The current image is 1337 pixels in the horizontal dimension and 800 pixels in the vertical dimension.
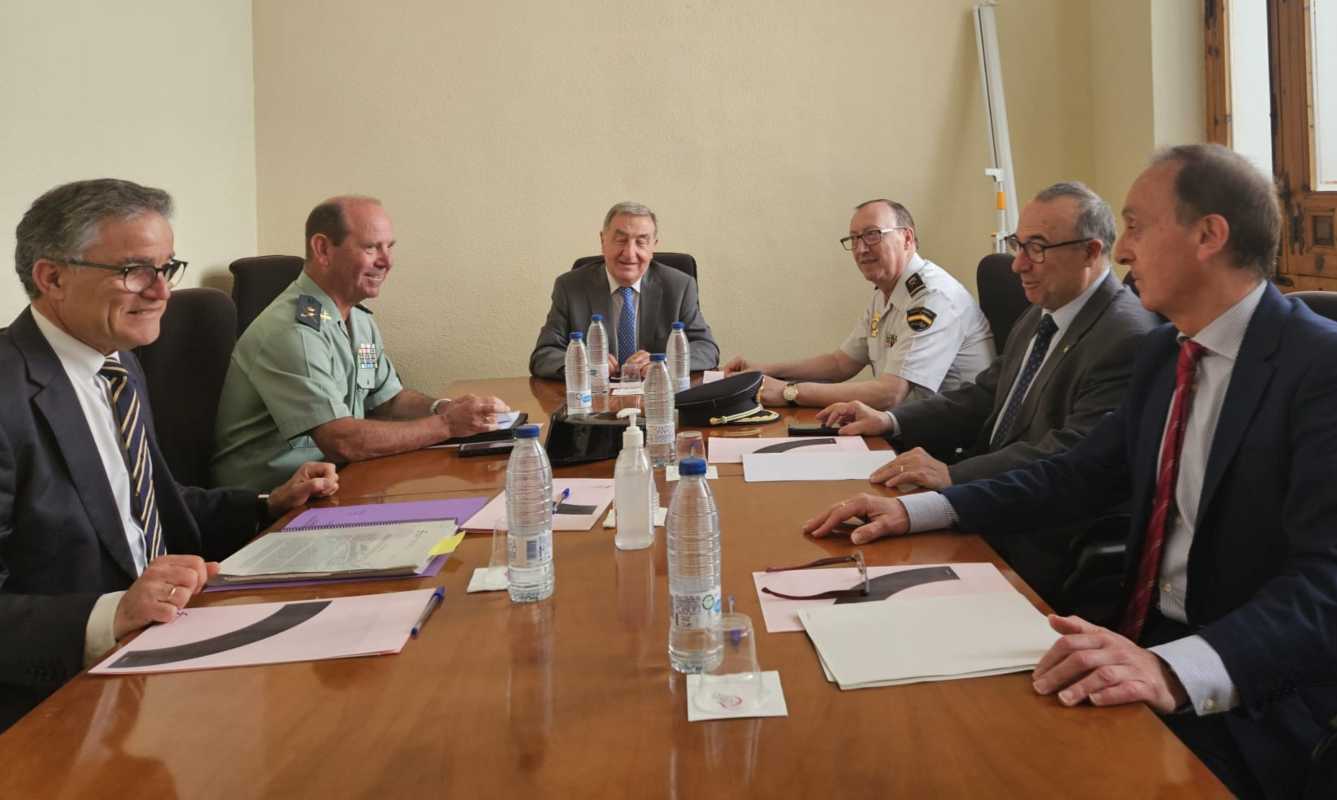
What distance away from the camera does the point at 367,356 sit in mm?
3088

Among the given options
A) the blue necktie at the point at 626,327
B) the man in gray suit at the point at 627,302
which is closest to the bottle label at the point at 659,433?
the man in gray suit at the point at 627,302

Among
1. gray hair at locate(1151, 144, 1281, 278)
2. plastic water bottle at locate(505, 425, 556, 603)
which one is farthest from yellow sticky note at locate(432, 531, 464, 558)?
gray hair at locate(1151, 144, 1281, 278)

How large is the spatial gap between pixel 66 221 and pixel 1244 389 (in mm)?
2025

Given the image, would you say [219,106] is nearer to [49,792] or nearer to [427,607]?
[427,607]

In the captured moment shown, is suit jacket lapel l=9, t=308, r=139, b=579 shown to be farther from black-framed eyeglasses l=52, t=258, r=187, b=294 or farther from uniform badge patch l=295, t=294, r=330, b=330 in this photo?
uniform badge patch l=295, t=294, r=330, b=330

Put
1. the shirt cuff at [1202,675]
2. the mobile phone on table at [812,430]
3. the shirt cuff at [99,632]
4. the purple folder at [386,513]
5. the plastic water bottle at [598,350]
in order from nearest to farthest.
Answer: the shirt cuff at [1202,675] < the shirt cuff at [99,632] < the purple folder at [386,513] < the mobile phone on table at [812,430] < the plastic water bottle at [598,350]

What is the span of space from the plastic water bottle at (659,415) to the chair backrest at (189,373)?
1.15 metres

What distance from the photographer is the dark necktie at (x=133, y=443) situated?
73.9 inches

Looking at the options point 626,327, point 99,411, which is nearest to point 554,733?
point 99,411

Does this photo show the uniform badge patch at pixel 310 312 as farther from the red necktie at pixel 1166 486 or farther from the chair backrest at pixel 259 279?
the red necktie at pixel 1166 486

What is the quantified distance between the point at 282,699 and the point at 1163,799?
94 centimetres

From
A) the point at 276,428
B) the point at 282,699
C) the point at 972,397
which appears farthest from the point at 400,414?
the point at 282,699

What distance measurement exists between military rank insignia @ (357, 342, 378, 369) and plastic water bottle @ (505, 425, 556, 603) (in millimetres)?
1584

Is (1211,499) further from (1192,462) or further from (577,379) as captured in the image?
(577,379)
